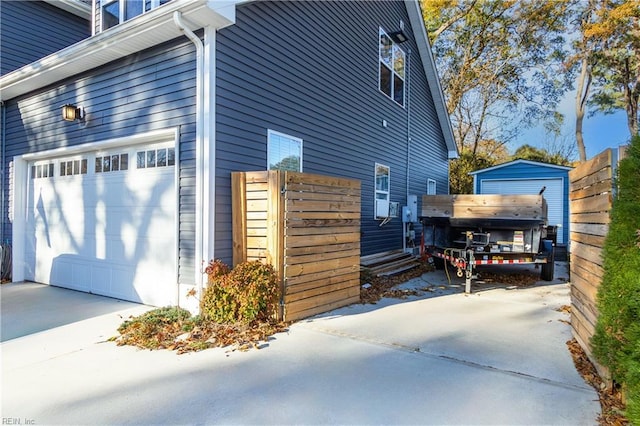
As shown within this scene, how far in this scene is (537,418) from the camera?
257 centimetres

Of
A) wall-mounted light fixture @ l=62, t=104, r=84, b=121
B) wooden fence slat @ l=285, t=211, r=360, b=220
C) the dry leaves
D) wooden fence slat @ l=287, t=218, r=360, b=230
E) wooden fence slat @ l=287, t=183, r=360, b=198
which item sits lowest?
the dry leaves

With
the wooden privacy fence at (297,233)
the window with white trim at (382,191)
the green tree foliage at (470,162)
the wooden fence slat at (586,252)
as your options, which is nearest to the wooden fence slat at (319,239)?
the wooden privacy fence at (297,233)

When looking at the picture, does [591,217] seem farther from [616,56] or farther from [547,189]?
[616,56]

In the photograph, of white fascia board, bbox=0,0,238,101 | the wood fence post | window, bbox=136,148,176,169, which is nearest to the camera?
white fascia board, bbox=0,0,238,101

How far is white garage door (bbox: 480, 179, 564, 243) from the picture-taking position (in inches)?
519

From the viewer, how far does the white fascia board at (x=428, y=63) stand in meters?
10.9

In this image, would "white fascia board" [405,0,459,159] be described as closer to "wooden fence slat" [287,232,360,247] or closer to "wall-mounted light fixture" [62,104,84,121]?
"wooden fence slat" [287,232,360,247]

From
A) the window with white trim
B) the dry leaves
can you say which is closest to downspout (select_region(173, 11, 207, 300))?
the dry leaves

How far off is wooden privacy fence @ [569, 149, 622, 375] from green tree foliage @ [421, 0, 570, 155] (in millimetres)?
17116

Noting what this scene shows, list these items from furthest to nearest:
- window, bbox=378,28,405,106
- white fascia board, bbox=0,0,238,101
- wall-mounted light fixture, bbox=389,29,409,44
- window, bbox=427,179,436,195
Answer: window, bbox=427,179,436,195
wall-mounted light fixture, bbox=389,29,409,44
window, bbox=378,28,405,106
white fascia board, bbox=0,0,238,101

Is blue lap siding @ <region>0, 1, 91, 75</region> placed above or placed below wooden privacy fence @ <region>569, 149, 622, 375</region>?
above

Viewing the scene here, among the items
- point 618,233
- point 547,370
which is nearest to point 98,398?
point 547,370

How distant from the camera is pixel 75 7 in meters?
8.80

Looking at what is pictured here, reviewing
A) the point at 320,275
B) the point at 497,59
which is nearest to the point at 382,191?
the point at 320,275
